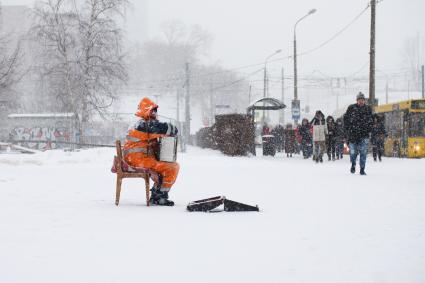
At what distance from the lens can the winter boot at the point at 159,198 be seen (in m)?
8.21

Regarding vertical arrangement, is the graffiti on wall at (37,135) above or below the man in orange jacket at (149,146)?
above

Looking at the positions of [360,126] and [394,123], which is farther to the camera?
[394,123]

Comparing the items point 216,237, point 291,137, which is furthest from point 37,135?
point 216,237

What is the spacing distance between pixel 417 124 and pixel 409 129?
1.34ft

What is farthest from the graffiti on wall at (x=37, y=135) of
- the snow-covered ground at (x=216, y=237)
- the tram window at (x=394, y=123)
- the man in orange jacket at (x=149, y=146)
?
the man in orange jacket at (x=149, y=146)

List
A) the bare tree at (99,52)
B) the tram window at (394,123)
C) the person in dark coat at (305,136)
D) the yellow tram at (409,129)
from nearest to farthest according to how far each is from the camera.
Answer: the person in dark coat at (305,136) → the yellow tram at (409,129) → the tram window at (394,123) → the bare tree at (99,52)

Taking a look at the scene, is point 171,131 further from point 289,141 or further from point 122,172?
point 289,141

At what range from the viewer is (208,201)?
7.57 m

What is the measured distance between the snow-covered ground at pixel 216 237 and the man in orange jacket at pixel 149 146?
1.58 ft

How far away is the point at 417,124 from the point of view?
25141 millimetres

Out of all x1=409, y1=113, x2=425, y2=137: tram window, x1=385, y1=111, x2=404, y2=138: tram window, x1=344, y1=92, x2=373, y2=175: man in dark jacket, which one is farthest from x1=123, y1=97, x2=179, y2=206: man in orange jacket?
x1=385, y1=111, x2=404, y2=138: tram window

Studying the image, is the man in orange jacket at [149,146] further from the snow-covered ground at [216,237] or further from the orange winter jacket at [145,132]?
the snow-covered ground at [216,237]

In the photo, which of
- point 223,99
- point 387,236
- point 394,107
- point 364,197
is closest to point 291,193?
point 364,197

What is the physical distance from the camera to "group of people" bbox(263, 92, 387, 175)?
13.9 m
